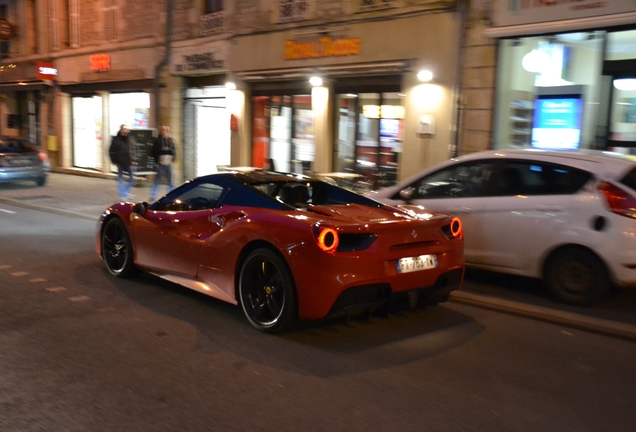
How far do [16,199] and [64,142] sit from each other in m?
9.17

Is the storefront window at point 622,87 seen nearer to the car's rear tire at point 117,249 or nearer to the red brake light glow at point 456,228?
the red brake light glow at point 456,228

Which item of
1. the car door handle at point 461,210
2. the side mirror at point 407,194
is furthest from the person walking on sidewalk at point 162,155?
the car door handle at point 461,210

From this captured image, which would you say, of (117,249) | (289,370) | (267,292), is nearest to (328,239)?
(267,292)

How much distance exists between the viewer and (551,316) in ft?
19.7

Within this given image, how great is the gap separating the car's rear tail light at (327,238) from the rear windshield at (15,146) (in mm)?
15273

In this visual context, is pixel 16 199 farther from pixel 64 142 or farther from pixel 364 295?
pixel 364 295

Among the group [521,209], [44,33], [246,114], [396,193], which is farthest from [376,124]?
[44,33]

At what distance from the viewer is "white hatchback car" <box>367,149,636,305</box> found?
19.9 feet

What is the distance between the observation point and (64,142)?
2388cm

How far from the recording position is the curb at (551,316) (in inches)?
221

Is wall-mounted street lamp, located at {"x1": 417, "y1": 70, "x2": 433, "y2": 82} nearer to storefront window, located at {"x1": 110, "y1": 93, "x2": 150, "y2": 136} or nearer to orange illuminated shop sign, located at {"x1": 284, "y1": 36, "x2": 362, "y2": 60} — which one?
orange illuminated shop sign, located at {"x1": 284, "y1": 36, "x2": 362, "y2": 60}

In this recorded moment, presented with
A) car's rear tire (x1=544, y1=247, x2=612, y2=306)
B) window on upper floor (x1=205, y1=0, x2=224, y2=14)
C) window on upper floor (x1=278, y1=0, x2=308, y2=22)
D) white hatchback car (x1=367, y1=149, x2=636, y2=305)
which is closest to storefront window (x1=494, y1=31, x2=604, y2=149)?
white hatchback car (x1=367, y1=149, x2=636, y2=305)

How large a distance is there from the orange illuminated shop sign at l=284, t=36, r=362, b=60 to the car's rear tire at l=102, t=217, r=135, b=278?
26.7ft

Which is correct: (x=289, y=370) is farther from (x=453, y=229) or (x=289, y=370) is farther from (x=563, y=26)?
(x=563, y=26)
